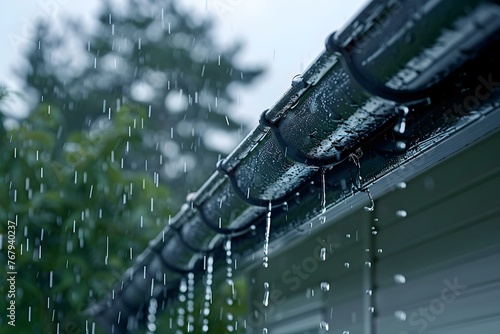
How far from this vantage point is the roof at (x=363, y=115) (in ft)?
3.64

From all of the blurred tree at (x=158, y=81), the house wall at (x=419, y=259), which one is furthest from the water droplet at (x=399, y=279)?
the blurred tree at (x=158, y=81)

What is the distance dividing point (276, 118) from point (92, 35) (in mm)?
10994

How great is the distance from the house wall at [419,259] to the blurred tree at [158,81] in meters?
7.53

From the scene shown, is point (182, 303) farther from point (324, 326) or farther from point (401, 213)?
point (401, 213)

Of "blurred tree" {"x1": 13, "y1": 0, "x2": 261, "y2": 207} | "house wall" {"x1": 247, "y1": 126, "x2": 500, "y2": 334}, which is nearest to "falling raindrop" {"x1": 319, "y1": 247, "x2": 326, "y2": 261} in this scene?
"house wall" {"x1": 247, "y1": 126, "x2": 500, "y2": 334}

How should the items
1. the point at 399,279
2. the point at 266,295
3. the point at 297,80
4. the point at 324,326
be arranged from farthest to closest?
the point at 266,295
the point at 324,326
the point at 399,279
the point at 297,80

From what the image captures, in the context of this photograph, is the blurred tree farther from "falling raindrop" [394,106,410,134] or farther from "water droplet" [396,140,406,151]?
"falling raindrop" [394,106,410,134]

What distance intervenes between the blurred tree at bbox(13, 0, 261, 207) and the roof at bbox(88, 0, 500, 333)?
8.75m

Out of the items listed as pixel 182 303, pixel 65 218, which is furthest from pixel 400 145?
pixel 65 218

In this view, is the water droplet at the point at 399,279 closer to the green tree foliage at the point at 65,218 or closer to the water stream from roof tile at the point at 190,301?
the water stream from roof tile at the point at 190,301

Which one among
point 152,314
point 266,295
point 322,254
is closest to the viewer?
point 322,254

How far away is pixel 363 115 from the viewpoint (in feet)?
4.59

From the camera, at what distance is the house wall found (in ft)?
7.47

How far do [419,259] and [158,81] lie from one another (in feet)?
30.4
